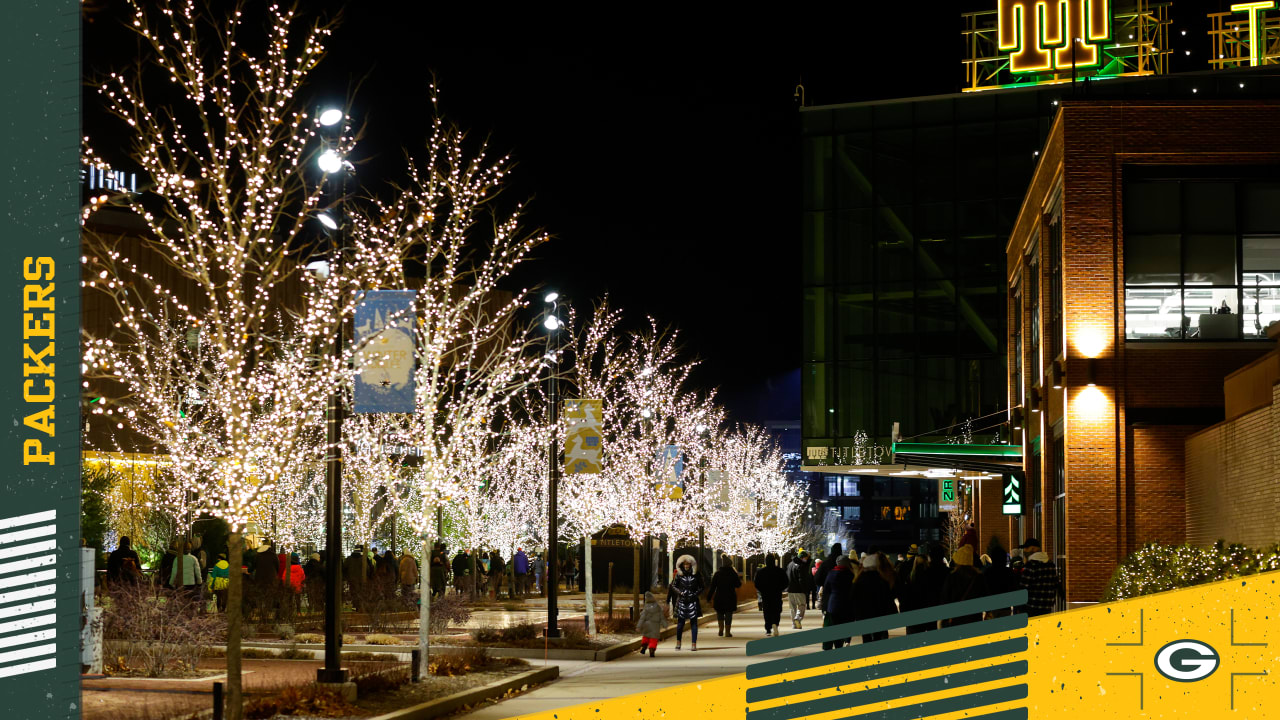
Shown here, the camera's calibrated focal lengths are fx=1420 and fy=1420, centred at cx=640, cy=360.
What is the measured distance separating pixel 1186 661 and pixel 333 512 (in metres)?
11.1

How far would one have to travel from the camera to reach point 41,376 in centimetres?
916

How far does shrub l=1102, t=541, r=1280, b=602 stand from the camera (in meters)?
16.2

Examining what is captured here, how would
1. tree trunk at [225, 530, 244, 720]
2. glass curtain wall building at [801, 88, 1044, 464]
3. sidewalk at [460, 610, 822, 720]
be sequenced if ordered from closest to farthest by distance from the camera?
1. tree trunk at [225, 530, 244, 720]
2. sidewalk at [460, 610, 822, 720]
3. glass curtain wall building at [801, 88, 1044, 464]

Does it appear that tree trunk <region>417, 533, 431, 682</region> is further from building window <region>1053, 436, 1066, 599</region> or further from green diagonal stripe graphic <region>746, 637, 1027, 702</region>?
building window <region>1053, 436, 1066, 599</region>

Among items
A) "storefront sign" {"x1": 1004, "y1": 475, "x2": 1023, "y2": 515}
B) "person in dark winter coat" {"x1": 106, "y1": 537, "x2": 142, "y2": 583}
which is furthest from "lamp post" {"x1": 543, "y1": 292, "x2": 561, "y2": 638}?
"storefront sign" {"x1": 1004, "y1": 475, "x2": 1023, "y2": 515}

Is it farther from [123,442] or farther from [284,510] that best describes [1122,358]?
[123,442]

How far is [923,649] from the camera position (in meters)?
9.63

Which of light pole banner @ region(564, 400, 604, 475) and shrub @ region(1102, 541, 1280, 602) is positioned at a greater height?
light pole banner @ region(564, 400, 604, 475)

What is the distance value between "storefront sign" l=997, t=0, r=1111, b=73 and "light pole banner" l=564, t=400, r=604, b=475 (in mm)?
26413

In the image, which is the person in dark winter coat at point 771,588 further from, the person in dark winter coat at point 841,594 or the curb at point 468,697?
the curb at point 468,697

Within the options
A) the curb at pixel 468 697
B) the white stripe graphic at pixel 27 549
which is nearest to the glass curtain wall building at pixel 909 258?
the curb at pixel 468 697

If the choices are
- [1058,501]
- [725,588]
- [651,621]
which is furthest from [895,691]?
[1058,501]

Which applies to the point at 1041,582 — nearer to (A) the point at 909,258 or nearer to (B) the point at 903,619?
(B) the point at 903,619
